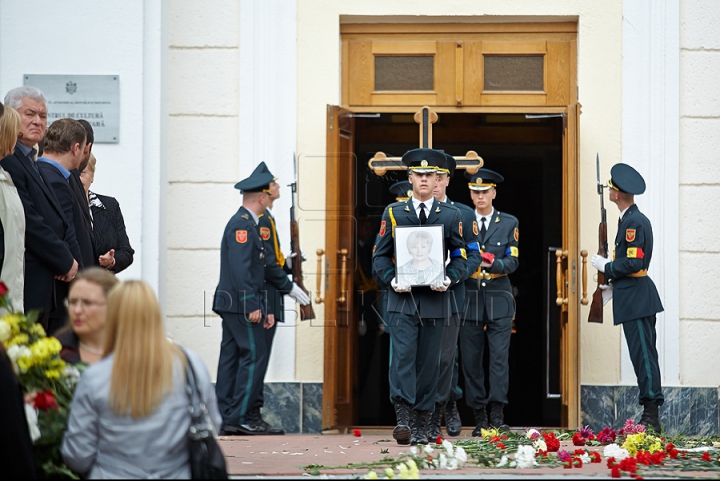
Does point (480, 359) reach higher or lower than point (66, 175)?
lower

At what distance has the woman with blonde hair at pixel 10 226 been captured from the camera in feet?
20.5

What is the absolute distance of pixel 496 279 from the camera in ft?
32.8

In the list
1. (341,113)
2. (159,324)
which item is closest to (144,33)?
(341,113)

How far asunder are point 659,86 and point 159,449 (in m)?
6.94

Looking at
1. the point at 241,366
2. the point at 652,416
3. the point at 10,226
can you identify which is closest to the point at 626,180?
the point at 652,416

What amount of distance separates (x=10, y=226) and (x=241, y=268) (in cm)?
335

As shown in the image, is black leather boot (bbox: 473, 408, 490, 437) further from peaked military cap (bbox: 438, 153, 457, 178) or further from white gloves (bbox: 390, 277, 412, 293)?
peaked military cap (bbox: 438, 153, 457, 178)

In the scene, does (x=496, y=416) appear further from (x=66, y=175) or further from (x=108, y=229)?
(x=66, y=175)

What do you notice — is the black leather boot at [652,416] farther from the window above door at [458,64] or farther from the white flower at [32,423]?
the white flower at [32,423]

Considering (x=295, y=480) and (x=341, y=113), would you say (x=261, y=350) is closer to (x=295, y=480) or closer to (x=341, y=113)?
(x=341, y=113)

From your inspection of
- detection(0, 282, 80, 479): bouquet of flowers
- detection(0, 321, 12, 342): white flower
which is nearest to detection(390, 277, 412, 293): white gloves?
detection(0, 282, 80, 479): bouquet of flowers

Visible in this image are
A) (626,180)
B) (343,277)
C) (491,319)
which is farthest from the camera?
(343,277)

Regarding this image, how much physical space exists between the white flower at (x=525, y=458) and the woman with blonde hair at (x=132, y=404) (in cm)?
257

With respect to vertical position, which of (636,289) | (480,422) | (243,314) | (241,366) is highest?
(636,289)
